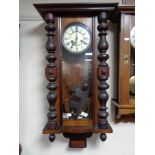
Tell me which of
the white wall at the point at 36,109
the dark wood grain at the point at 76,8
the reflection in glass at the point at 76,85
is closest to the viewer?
the dark wood grain at the point at 76,8

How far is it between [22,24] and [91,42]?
0.57 metres

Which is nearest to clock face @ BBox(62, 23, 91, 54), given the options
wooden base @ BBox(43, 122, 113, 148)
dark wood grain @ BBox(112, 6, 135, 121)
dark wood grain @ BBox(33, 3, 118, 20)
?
dark wood grain @ BBox(33, 3, 118, 20)

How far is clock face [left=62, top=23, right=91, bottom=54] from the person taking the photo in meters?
1.26

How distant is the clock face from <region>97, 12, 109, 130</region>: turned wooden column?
97 millimetres

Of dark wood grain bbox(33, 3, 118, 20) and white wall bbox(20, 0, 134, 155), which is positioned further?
white wall bbox(20, 0, 134, 155)

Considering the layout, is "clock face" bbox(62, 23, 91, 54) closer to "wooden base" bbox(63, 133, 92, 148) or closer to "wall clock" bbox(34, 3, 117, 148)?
"wall clock" bbox(34, 3, 117, 148)

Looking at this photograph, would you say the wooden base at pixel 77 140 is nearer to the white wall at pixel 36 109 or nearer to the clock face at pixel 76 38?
the white wall at pixel 36 109

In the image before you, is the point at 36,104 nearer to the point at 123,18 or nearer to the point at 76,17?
the point at 76,17

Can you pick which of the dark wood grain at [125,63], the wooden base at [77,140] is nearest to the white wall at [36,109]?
the wooden base at [77,140]

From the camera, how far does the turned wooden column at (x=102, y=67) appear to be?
3.88ft

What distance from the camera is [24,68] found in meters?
1.45
